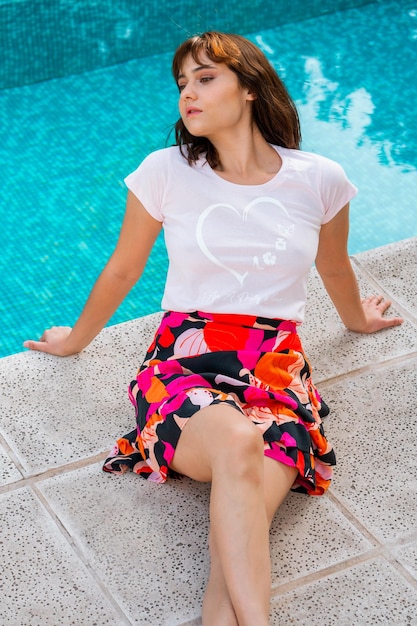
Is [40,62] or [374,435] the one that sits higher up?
[374,435]

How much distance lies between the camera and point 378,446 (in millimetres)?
2795

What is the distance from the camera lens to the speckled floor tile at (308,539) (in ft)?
7.89

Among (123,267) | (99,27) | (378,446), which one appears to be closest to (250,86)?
(123,267)

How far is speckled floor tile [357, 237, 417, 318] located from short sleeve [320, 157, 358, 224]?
0.74 m

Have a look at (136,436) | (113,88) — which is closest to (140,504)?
(136,436)

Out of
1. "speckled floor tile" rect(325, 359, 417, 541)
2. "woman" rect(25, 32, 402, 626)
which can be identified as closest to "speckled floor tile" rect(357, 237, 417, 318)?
"speckled floor tile" rect(325, 359, 417, 541)

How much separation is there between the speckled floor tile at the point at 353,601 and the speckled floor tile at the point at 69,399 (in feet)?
2.58

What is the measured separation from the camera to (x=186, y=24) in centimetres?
648

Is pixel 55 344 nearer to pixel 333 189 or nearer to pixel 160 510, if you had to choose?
pixel 160 510

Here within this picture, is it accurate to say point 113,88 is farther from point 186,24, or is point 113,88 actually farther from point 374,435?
point 374,435

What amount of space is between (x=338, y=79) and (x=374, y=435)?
12.3ft

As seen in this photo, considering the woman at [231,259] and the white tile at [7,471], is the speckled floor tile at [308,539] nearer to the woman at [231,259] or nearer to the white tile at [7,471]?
the woman at [231,259]

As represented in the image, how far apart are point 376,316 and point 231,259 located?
82 centimetres

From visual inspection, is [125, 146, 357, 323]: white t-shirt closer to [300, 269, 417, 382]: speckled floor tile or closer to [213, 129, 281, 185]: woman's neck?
[213, 129, 281, 185]: woman's neck
